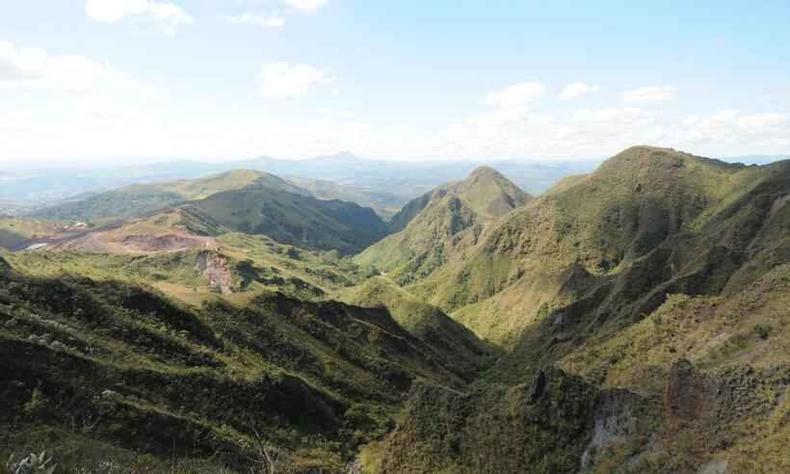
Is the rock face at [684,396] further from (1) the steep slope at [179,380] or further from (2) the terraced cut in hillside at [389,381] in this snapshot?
(1) the steep slope at [179,380]

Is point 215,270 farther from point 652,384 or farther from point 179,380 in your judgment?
point 652,384

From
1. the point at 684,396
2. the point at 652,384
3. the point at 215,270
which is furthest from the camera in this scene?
the point at 215,270

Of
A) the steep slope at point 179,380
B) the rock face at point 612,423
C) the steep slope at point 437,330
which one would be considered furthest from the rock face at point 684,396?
the steep slope at point 437,330

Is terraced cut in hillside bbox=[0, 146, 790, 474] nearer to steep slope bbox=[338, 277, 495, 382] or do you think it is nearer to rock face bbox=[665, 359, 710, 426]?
rock face bbox=[665, 359, 710, 426]

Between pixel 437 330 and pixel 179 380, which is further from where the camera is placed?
pixel 437 330

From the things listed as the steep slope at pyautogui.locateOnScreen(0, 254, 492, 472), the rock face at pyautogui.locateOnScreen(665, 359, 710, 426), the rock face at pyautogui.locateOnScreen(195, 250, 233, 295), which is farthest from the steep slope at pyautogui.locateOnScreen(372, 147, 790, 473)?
A: the rock face at pyautogui.locateOnScreen(195, 250, 233, 295)

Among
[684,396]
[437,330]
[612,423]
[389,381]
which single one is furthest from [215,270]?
[684,396]

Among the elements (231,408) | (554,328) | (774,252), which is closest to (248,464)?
(231,408)
